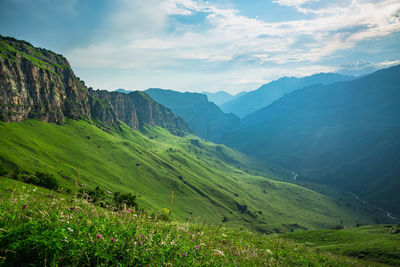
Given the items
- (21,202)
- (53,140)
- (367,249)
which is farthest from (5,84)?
(367,249)

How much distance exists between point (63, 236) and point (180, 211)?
16821 centimetres

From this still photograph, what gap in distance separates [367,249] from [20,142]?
187090 mm

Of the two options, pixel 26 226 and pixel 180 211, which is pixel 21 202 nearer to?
pixel 26 226

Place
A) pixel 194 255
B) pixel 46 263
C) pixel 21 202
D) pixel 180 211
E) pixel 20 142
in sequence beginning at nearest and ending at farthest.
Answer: pixel 46 263 → pixel 194 255 → pixel 21 202 → pixel 20 142 → pixel 180 211

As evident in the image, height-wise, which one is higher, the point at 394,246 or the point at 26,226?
the point at 26,226

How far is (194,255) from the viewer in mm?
7152

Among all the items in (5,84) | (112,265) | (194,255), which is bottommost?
(194,255)

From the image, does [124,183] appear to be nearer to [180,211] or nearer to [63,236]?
[180,211]

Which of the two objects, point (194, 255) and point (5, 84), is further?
point (5, 84)

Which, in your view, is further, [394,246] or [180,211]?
[180,211]

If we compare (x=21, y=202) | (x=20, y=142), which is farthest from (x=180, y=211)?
(x=21, y=202)

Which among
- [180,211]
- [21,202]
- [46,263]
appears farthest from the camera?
[180,211]

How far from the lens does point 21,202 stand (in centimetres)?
817

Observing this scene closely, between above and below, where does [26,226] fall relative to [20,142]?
above
